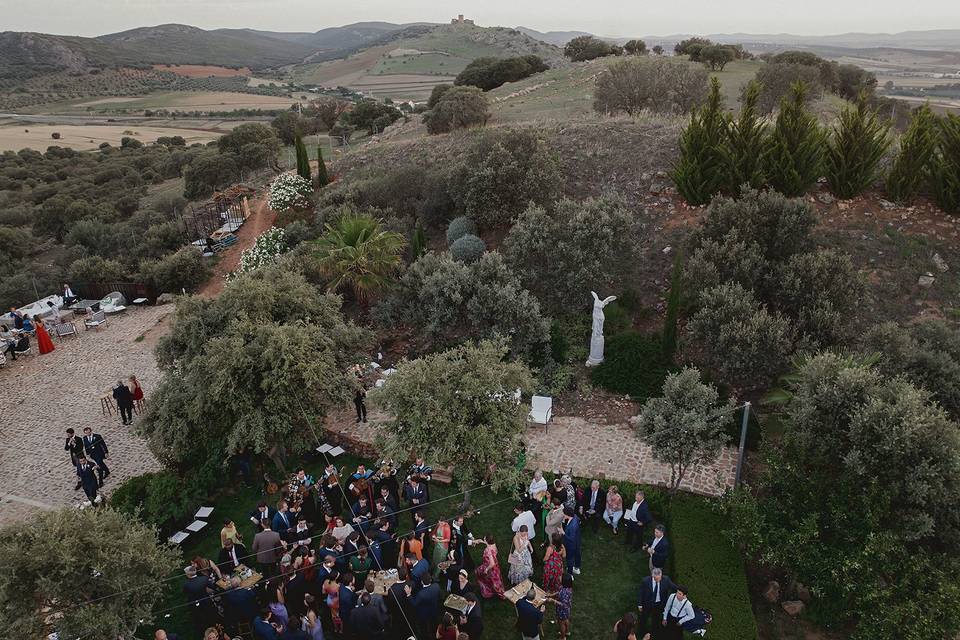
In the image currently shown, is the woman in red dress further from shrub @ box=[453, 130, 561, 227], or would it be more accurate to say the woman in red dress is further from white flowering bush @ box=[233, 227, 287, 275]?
shrub @ box=[453, 130, 561, 227]

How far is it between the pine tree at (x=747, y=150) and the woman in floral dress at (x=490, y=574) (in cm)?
1560

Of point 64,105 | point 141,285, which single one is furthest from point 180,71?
point 141,285

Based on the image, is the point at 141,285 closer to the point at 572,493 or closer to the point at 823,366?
the point at 572,493

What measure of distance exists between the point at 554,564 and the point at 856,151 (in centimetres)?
1797

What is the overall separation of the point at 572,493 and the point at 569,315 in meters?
8.26

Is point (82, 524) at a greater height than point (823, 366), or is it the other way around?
point (823, 366)

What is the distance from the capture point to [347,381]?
46.0 ft

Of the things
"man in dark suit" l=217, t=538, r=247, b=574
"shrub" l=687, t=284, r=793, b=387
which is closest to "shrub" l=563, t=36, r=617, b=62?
"shrub" l=687, t=284, r=793, b=387

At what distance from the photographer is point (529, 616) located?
331 inches

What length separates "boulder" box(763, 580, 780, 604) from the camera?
32.3ft

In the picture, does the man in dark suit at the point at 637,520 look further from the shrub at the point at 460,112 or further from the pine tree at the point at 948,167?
the shrub at the point at 460,112

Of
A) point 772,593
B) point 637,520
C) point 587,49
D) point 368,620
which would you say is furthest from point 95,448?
point 587,49

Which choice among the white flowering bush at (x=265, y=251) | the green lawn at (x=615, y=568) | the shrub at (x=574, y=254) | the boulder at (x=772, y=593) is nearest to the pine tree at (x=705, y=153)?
the shrub at (x=574, y=254)

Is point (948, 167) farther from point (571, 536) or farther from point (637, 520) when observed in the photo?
point (571, 536)
